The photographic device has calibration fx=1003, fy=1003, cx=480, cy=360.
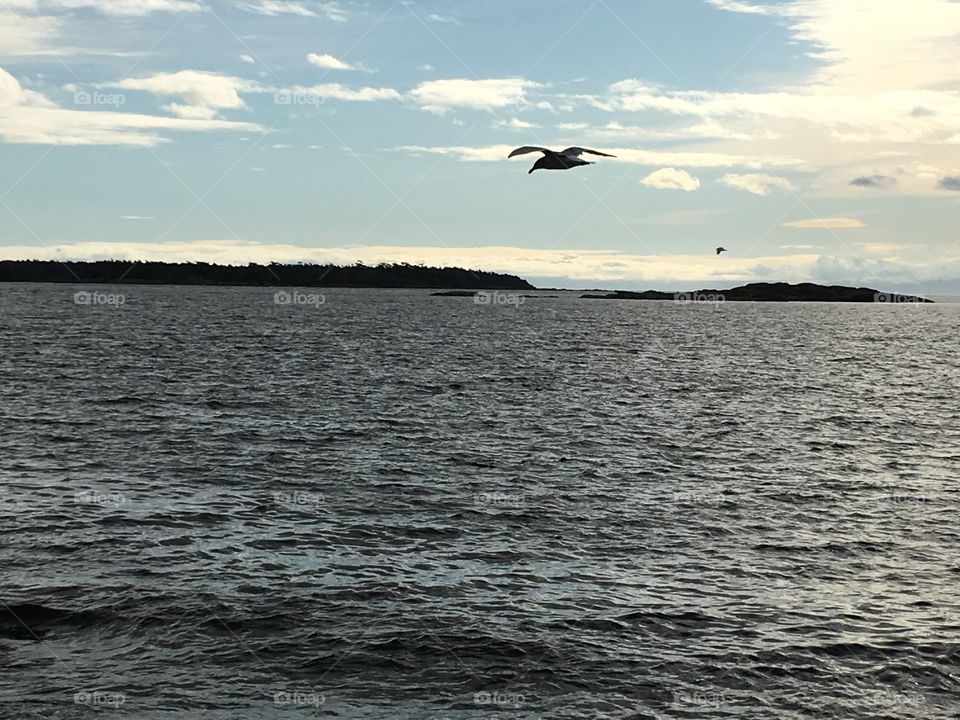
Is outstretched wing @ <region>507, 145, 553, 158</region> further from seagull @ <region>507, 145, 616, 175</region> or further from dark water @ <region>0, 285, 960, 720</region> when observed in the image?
dark water @ <region>0, 285, 960, 720</region>

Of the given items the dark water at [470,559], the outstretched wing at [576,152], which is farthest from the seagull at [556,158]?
the dark water at [470,559]

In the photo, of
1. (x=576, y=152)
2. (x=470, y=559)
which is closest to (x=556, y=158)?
(x=576, y=152)

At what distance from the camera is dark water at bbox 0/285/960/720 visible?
17250 millimetres

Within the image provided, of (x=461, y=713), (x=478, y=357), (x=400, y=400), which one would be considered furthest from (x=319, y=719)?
(x=478, y=357)

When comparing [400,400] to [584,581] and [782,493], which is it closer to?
[782,493]

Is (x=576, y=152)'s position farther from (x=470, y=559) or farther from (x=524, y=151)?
(x=470, y=559)

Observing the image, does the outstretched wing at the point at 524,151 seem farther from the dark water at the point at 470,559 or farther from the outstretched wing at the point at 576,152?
the dark water at the point at 470,559

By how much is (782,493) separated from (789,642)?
14.0 meters

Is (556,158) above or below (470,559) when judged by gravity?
above

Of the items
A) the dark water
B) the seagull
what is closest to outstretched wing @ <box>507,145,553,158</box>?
the seagull

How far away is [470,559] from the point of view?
2416 cm

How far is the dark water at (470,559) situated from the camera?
679 inches

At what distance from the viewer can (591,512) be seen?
29.2m

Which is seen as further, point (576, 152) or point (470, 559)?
point (470, 559)
